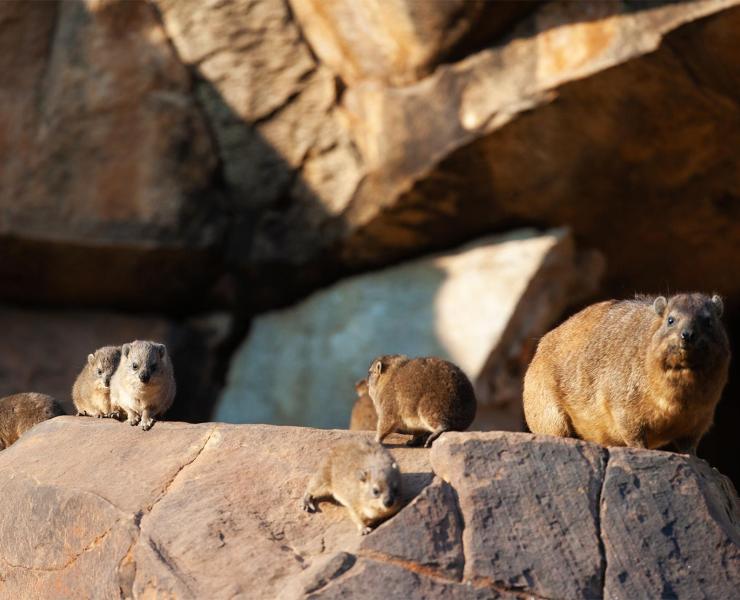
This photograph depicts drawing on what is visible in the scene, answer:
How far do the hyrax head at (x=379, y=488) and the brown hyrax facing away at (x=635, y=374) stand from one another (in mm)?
1816

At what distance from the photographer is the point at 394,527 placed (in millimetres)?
6930

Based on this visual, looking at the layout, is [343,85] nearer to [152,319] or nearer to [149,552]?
[152,319]

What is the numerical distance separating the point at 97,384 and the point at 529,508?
176 inches

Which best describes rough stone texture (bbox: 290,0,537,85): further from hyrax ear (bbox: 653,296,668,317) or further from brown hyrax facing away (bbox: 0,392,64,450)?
brown hyrax facing away (bbox: 0,392,64,450)

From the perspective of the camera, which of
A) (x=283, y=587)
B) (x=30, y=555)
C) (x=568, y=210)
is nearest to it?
(x=283, y=587)

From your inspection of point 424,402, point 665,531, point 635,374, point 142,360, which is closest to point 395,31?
point 142,360

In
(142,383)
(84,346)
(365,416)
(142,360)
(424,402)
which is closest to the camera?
(424,402)

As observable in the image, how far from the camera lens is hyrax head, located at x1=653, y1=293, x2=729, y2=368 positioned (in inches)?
301

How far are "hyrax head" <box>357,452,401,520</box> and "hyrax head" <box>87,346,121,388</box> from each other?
374 centimetres

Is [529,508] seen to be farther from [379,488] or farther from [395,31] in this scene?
[395,31]

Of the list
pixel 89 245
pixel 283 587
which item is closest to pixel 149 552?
pixel 283 587

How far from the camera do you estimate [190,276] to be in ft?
48.1

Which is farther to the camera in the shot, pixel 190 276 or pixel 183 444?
pixel 190 276

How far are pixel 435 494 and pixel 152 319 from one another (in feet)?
27.6
